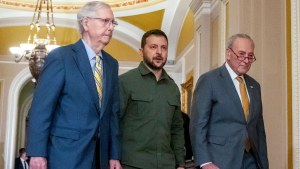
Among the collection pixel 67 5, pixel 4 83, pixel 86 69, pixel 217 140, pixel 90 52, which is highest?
pixel 67 5

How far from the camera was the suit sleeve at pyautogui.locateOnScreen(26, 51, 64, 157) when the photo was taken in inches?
98.2

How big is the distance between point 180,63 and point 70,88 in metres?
9.77

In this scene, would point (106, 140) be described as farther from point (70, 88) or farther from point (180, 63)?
point (180, 63)

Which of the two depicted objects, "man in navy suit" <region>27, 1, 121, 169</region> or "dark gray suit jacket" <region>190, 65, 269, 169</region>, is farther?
"dark gray suit jacket" <region>190, 65, 269, 169</region>

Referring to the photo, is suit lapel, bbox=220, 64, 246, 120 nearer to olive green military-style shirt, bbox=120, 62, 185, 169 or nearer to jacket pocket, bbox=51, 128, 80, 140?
olive green military-style shirt, bbox=120, 62, 185, 169

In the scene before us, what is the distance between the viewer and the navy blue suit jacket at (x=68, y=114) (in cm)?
255

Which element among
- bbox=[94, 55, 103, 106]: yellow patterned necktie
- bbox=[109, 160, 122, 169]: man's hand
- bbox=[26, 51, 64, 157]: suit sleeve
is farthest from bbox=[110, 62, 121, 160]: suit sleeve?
bbox=[26, 51, 64, 157]: suit sleeve

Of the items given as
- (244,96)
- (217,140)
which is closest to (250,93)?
(244,96)

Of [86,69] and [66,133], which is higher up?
[86,69]

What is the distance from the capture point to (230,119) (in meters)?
3.04

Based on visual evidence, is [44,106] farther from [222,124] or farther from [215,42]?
[215,42]

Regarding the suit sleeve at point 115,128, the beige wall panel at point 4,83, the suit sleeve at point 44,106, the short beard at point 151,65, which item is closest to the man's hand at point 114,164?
the suit sleeve at point 115,128

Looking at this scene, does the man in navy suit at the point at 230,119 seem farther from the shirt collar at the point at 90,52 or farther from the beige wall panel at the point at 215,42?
the beige wall panel at the point at 215,42

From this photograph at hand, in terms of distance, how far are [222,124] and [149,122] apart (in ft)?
1.56
